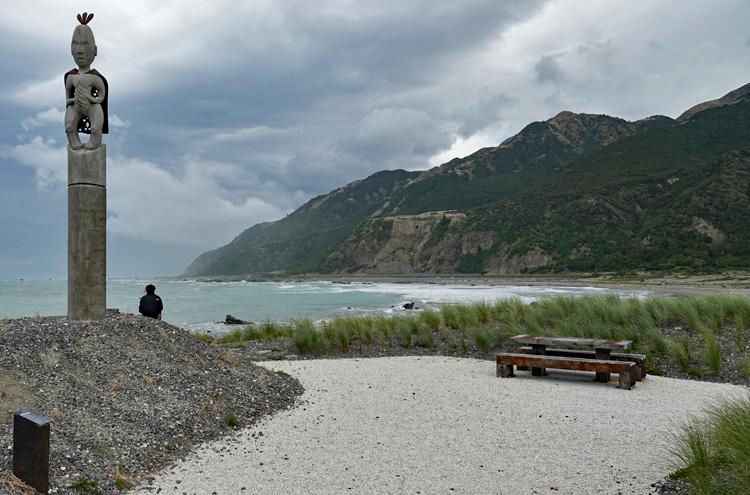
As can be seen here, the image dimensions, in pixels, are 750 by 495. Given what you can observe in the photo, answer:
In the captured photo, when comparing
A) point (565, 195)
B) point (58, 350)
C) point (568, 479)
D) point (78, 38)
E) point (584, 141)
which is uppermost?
point (584, 141)

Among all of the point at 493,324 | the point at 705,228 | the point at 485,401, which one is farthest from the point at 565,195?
the point at 485,401

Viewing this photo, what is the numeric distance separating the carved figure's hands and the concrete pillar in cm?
68

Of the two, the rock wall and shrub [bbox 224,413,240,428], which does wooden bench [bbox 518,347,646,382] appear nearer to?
shrub [bbox 224,413,240,428]

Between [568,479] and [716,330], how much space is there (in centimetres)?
851

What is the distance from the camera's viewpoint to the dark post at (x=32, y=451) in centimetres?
445

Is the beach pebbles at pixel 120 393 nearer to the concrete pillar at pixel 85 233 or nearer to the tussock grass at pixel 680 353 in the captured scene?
the concrete pillar at pixel 85 233

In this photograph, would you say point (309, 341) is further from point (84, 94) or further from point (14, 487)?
point (14, 487)

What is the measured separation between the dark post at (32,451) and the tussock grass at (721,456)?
4.73 meters

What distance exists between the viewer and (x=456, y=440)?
236 inches

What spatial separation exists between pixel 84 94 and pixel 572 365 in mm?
8284

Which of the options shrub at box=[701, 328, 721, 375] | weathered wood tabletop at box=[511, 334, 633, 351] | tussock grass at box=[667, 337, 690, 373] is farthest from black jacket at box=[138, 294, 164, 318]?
shrub at box=[701, 328, 721, 375]

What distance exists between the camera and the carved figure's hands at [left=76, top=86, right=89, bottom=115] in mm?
8508

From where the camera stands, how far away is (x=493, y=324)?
13.6 meters

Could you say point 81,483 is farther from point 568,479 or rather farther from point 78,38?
point 78,38
